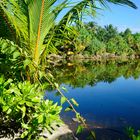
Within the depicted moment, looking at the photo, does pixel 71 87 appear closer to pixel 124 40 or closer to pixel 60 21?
pixel 60 21

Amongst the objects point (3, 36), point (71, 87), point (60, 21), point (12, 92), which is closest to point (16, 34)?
point (3, 36)

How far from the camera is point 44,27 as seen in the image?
4812 millimetres

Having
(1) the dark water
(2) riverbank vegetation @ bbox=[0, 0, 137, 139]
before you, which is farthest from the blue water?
(2) riverbank vegetation @ bbox=[0, 0, 137, 139]

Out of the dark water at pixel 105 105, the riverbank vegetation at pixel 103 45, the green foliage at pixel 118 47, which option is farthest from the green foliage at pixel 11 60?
the green foliage at pixel 118 47

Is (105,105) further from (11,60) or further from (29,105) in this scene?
(29,105)

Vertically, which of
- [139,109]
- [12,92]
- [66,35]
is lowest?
[139,109]

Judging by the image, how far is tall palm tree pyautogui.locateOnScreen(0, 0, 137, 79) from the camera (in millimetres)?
4570

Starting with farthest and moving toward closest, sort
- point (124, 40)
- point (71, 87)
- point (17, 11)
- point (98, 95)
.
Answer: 1. point (124, 40)
2. point (71, 87)
3. point (98, 95)
4. point (17, 11)

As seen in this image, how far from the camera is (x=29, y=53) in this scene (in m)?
5.01

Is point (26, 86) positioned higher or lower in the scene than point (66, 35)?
lower

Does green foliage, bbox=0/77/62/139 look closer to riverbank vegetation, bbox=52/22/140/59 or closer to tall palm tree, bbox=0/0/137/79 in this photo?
tall palm tree, bbox=0/0/137/79

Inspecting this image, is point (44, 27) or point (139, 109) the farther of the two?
point (139, 109)

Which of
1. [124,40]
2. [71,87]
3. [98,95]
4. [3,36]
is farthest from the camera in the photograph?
[124,40]

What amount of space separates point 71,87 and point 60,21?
1665 centimetres
